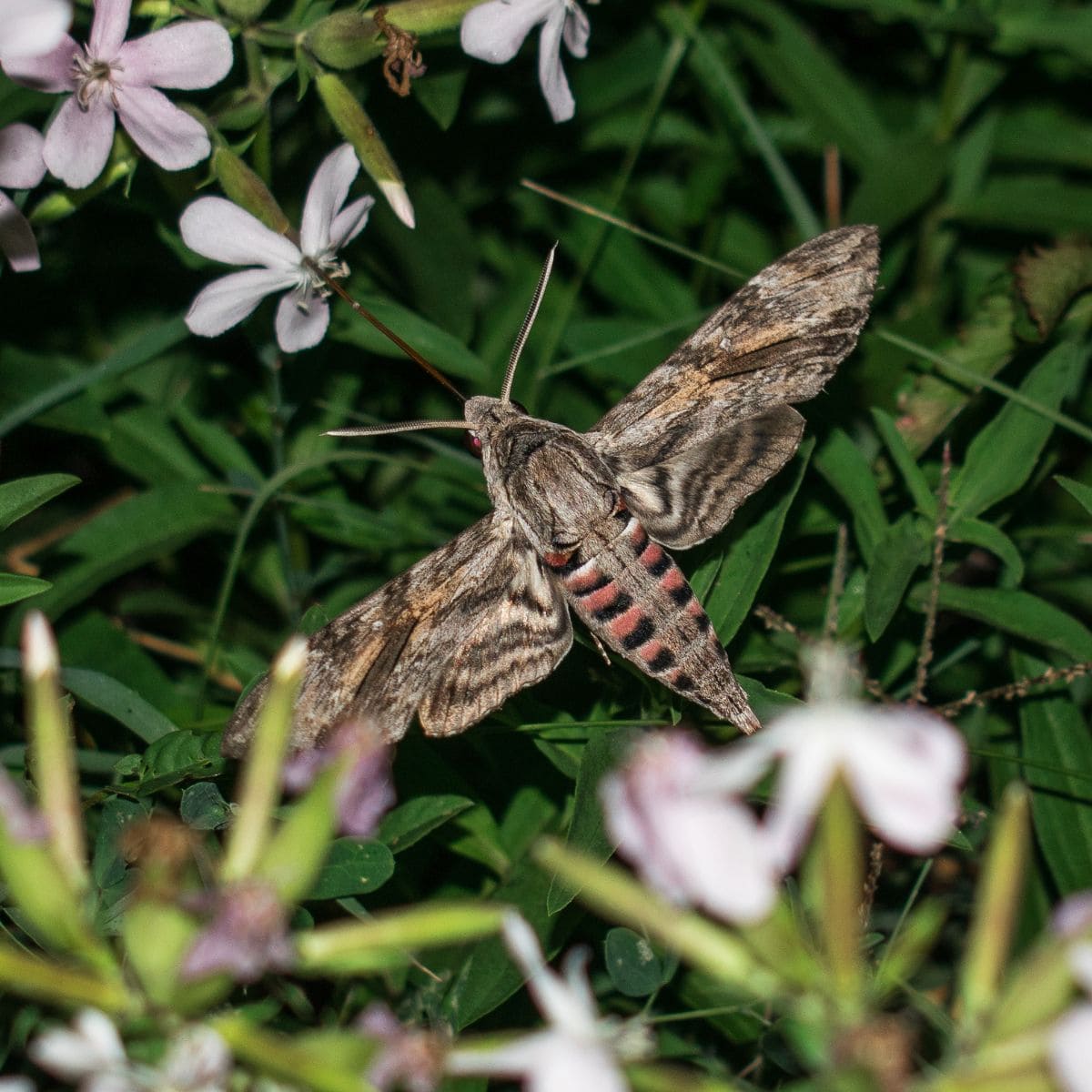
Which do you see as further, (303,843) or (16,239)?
(16,239)

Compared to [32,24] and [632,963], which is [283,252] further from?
[632,963]

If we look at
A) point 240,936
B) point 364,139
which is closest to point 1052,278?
point 364,139

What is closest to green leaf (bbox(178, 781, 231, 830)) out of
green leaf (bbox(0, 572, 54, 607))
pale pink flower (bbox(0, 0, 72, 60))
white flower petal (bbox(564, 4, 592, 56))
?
green leaf (bbox(0, 572, 54, 607))

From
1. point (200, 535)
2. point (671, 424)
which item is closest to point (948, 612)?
point (671, 424)

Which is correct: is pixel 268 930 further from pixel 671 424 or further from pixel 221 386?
pixel 221 386

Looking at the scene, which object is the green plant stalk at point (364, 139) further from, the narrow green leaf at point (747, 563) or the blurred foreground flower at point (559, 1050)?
the blurred foreground flower at point (559, 1050)

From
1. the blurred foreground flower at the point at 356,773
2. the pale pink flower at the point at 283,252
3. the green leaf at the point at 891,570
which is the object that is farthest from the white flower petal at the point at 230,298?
the green leaf at the point at 891,570

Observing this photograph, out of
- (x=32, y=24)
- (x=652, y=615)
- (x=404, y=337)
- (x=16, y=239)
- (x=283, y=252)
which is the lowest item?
(x=652, y=615)
